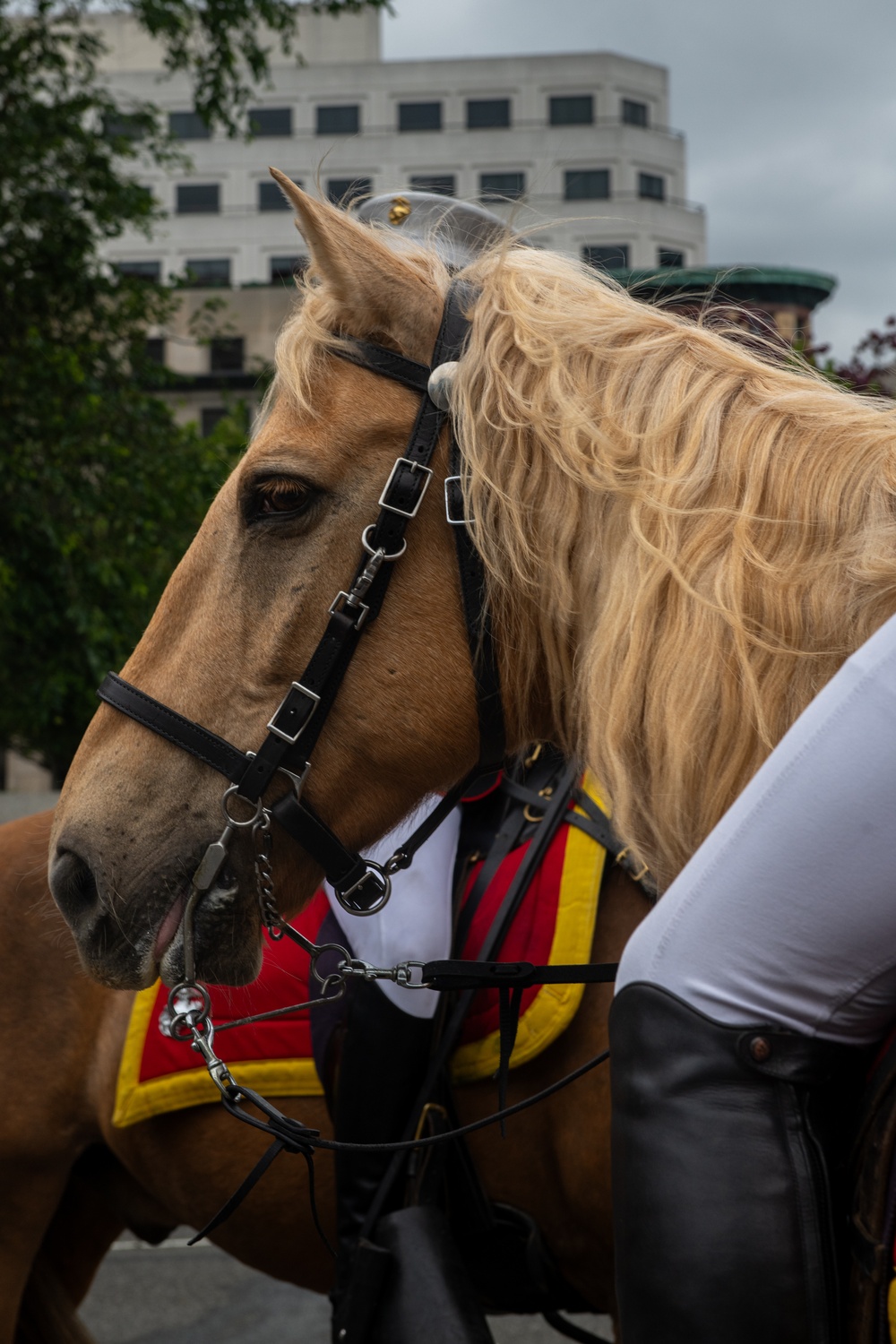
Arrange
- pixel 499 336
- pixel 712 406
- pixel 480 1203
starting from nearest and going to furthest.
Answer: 1. pixel 712 406
2. pixel 499 336
3. pixel 480 1203

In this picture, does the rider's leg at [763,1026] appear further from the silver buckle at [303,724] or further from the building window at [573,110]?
the building window at [573,110]

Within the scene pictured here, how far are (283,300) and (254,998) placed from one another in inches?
1266

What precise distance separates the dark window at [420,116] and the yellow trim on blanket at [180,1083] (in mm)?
47848

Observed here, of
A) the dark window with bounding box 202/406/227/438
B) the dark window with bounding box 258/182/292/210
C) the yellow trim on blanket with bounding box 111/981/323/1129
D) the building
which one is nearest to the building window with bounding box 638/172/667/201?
the building

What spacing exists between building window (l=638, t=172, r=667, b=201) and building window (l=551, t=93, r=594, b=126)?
10.9 ft

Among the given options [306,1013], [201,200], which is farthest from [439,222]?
[201,200]

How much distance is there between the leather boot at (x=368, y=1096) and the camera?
7.13 ft

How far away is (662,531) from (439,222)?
0.80 metres

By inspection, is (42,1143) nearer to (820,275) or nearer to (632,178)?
(820,275)

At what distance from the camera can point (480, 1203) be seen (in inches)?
85.8

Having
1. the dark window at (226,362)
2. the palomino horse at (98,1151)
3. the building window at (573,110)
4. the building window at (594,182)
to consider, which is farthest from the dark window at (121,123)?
the building window at (573,110)

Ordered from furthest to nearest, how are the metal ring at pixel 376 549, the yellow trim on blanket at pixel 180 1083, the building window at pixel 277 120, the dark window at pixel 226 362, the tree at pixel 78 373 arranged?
the building window at pixel 277 120 → the dark window at pixel 226 362 → the tree at pixel 78 373 → the yellow trim on blanket at pixel 180 1083 → the metal ring at pixel 376 549

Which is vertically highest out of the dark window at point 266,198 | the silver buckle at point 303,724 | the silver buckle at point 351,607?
the dark window at point 266,198

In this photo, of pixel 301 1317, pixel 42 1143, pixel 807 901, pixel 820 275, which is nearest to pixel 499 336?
pixel 807 901
